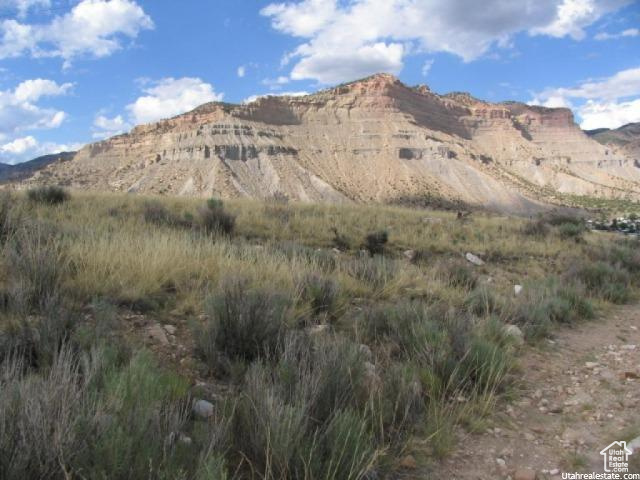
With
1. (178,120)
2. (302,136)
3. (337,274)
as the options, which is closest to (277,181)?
(302,136)

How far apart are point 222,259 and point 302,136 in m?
77.7

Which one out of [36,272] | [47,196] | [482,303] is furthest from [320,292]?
[47,196]

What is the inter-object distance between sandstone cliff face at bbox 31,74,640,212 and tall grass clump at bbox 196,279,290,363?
5712cm

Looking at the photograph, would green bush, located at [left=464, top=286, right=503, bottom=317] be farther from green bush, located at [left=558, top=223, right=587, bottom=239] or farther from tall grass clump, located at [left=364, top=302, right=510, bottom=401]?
green bush, located at [left=558, top=223, right=587, bottom=239]

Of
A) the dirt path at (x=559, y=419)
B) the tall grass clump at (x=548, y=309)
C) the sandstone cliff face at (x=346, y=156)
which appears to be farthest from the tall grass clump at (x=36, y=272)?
the sandstone cliff face at (x=346, y=156)

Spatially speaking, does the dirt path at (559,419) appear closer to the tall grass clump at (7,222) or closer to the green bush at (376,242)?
the green bush at (376,242)

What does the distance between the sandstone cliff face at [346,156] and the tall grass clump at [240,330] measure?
57.1 m

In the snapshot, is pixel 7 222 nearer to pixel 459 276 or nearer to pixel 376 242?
pixel 459 276

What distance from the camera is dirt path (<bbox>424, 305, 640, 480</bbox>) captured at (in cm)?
240

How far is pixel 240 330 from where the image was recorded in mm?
3143

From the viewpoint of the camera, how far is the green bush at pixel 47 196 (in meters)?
9.37

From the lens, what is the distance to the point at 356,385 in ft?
8.57

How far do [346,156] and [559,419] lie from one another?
7640cm

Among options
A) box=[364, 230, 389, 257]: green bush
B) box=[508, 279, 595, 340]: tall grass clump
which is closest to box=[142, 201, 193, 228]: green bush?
box=[364, 230, 389, 257]: green bush
